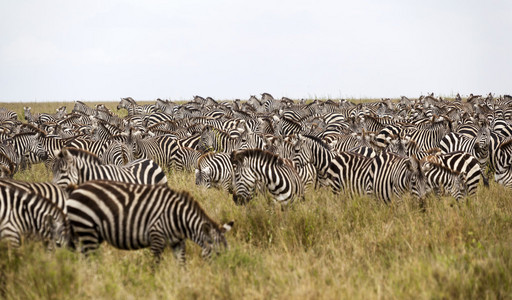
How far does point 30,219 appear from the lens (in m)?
6.33

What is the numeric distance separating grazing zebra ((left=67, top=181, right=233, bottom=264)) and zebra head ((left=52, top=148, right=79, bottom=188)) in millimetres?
2250

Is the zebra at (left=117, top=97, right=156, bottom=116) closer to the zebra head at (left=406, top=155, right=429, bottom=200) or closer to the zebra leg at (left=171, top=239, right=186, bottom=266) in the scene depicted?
the zebra head at (left=406, top=155, right=429, bottom=200)

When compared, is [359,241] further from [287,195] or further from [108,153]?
[108,153]

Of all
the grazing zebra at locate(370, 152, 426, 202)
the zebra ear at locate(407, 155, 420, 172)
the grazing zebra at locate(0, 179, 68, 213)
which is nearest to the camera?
the grazing zebra at locate(0, 179, 68, 213)

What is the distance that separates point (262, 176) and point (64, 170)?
3.38 metres

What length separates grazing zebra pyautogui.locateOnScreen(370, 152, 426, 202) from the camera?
28.9ft

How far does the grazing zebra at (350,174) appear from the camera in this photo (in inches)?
395

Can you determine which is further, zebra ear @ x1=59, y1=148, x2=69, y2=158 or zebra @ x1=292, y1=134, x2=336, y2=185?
zebra @ x1=292, y1=134, x2=336, y2=185

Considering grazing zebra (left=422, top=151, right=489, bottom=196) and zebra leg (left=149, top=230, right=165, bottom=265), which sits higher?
grazing zebra (left=422, top=151, right=489, bottom=196)

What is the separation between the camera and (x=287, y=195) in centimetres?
885

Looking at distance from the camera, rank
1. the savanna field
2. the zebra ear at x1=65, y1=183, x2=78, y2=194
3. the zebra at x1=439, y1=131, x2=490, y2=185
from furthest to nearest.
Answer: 1. the zebra at x1=439, y1=131, x2=490, y2=185
2. the zebra ear at x1=65, y1=183, x2=78, y2=194
3. the savanna field

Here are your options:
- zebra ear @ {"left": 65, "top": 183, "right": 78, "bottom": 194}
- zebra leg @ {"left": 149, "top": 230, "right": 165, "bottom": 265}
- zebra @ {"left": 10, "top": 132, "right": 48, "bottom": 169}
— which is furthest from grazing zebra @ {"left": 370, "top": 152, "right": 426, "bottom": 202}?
zebra @ {"left": 10, "top": 132, "right": 48, "bottom": 169}

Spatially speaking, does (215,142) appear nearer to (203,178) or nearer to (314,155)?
(203,178)

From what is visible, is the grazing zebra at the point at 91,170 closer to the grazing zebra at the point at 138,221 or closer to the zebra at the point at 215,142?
the grazing zebra at the point at 138,221
